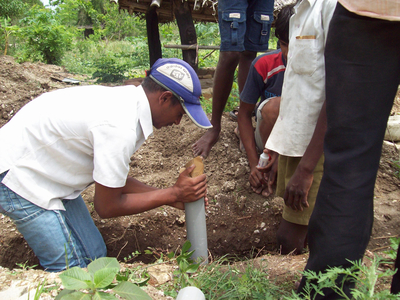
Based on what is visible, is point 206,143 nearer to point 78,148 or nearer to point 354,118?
point 78,148

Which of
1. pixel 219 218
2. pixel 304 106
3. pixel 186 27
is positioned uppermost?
pixel 186 27

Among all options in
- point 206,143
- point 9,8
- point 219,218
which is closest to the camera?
point 219,218

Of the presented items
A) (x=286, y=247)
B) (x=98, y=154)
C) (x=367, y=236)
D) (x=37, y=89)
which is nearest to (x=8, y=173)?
(x=98, y=154)

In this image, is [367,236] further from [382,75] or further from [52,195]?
[52,195]

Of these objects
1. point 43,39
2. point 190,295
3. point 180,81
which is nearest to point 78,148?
point 180,81

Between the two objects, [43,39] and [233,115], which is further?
[43,39]

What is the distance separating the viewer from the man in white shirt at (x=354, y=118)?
97cm

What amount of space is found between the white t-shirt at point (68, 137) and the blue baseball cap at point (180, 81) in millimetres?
134

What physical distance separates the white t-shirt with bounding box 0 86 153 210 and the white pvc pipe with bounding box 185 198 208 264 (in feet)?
1.41

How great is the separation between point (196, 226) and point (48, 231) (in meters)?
0.80

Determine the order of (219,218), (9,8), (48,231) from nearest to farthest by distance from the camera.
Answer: (48,231)
(219,218)
(9,8)

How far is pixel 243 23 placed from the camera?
2846 millimetres

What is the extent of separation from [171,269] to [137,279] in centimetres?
26

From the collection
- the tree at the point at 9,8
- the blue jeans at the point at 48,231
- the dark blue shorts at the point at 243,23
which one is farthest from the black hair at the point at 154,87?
the tree at the point at 9,8
